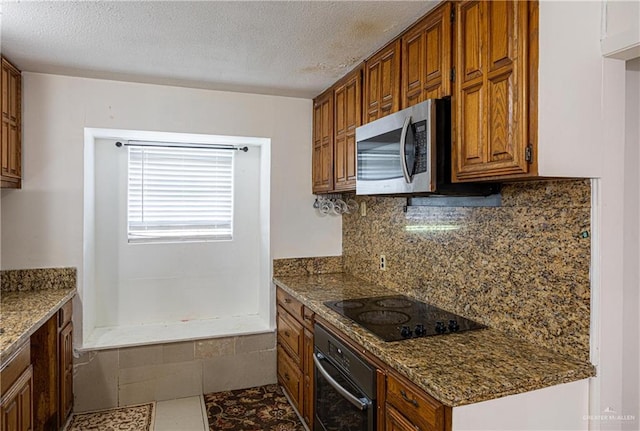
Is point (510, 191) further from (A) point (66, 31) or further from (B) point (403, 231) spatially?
(A) point (66, 31)

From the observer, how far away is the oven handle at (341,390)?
1721 mm

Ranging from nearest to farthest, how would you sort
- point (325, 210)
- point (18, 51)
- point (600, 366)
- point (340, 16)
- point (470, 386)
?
point (470, 386), point (600, 366), point (340, 16), point (18, 51), point (325, 210)

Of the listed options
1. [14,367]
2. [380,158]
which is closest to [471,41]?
[380,158]

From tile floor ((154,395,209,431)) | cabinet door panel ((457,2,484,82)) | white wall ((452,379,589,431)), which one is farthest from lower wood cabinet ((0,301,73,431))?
cabinet door panel ((457,2,484,82))

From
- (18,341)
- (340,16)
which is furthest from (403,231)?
(18,341)

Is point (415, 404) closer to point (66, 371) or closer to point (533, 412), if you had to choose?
point (533, 412)

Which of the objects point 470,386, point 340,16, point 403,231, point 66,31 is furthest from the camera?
point 403,231

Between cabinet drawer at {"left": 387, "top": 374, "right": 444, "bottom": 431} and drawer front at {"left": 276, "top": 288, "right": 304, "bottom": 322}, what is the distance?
3.73 ft

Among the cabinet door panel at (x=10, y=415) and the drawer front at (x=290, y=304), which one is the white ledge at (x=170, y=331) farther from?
the cabinet door panel at (x=10, y=415)

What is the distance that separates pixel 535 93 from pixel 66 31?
2189 mm

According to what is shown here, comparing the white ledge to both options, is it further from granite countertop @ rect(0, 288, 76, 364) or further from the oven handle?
the oven handle

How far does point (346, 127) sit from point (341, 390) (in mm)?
1639

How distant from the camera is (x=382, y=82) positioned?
7.37 ft

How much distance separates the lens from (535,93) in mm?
1331
